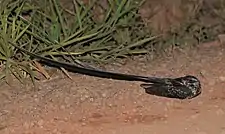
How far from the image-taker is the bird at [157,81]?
2.42 metres

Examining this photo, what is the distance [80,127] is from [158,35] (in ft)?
2.77

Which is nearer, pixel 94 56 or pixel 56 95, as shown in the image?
pixel 56 95

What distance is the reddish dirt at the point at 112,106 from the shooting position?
2.18 m

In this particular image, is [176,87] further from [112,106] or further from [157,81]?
[112,106]

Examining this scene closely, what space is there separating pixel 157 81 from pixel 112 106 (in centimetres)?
26

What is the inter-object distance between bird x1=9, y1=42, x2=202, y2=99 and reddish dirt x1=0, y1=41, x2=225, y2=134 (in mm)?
28

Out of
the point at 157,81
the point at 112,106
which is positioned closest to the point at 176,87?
the point at 157,81

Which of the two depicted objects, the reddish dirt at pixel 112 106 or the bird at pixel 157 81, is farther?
the bird at pixel 157 81

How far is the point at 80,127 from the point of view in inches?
86.0

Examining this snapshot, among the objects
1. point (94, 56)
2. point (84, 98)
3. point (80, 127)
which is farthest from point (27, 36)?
point (80, 127)

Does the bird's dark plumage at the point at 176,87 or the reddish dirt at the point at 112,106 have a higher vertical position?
the bird's dark plumage at the point at 176,87

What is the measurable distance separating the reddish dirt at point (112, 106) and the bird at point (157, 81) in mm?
28

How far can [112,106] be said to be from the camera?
2326 mm

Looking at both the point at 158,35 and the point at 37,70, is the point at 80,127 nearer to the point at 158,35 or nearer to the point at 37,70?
the point at 37,70
